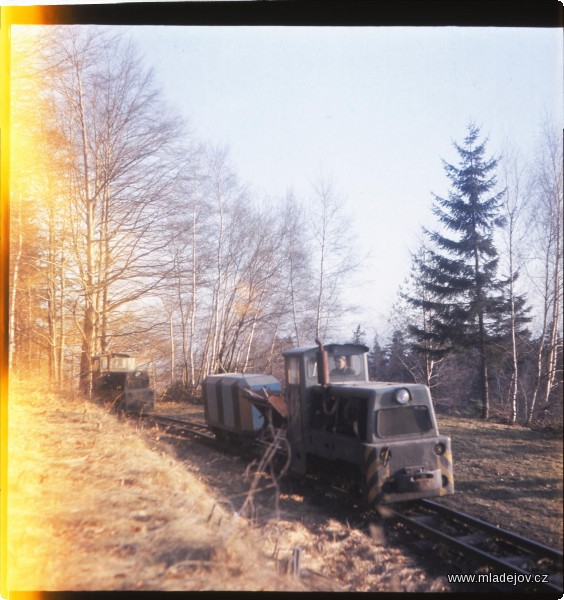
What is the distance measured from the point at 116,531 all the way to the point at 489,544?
455 cm

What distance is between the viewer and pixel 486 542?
21.0ft

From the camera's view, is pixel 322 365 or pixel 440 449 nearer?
pixel 440 449

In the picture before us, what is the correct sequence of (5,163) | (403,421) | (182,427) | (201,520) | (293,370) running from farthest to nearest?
(182,427) < (293,370) < (403,421) < (5,163) < (201,520)

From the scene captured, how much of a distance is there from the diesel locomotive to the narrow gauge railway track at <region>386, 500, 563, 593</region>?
412 mm

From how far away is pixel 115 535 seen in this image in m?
5.08

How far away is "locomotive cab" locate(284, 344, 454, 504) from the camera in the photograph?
7.04 meters

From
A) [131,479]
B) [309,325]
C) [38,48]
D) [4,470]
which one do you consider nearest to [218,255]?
[309,325]

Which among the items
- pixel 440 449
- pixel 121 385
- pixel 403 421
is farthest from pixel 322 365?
pixel 121 385

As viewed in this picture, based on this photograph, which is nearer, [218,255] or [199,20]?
[199,20]

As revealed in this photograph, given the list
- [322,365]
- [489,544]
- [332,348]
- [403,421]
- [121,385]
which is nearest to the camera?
[489,544]

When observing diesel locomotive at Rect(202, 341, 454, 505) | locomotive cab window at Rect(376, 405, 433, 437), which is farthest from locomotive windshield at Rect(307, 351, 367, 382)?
locomotive cab window at Rect(376, 405, 433, 437)

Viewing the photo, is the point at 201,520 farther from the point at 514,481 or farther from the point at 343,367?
the point at 514,481

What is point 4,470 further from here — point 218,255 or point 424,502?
point 218,255

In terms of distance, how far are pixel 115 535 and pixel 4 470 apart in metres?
1.48
